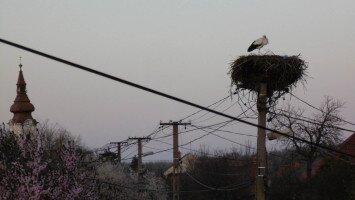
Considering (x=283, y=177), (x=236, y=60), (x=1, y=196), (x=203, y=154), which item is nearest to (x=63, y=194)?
(x=1, y=196)

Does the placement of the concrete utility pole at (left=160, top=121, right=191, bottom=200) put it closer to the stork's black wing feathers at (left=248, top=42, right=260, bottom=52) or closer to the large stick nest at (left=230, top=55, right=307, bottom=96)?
the large stick nest at (left=230, top=55, right=307, bottom=96)

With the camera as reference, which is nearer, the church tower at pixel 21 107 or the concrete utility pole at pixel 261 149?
the concrete utility pole at pixel 261 149

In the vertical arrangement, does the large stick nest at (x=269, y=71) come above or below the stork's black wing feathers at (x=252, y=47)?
below

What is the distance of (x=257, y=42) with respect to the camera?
14.0m

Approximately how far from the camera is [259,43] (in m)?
14.0

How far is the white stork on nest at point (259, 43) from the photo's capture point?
544 inches

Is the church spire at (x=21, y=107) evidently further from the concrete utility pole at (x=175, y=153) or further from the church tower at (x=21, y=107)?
the concrete utility pole at (x=175, y=153)

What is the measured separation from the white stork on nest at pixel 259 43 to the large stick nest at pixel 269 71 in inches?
10.9

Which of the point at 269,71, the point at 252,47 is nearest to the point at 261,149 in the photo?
the point at 269,71

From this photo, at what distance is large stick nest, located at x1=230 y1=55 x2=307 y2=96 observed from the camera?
13797mm

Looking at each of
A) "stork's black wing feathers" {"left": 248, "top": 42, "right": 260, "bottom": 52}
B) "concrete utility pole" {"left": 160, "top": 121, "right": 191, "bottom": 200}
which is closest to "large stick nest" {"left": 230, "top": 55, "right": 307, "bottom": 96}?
"stork's black wing feathers" {"left": 248, "top": 42, "right": 260, "bottom": 52}

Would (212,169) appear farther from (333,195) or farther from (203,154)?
(333,195)

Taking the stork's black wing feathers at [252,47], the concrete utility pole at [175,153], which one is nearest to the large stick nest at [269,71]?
the stork's black wing feathers at [252,47]

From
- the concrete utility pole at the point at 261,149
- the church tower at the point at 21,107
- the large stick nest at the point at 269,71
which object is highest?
the church tower at the point at 21,107
